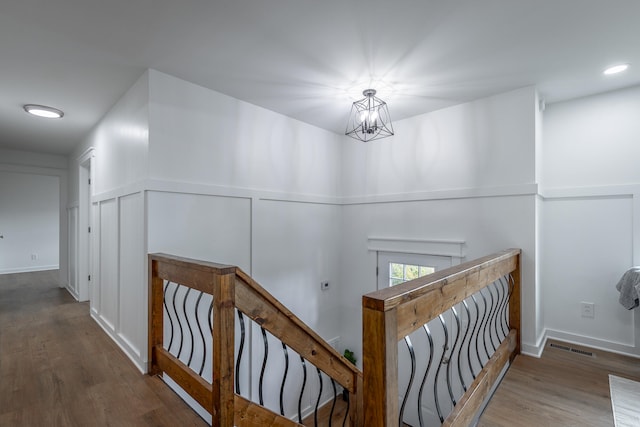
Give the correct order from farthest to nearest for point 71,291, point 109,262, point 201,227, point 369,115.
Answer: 1. point 71,291
2. point 109,262
3. point 369,115
4. point 201,227

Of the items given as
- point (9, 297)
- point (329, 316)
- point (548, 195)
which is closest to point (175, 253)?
point (329, 316)

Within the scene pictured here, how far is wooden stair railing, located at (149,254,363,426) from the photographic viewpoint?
4.55ft

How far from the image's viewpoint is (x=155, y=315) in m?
2.19

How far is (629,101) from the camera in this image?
8.64ft

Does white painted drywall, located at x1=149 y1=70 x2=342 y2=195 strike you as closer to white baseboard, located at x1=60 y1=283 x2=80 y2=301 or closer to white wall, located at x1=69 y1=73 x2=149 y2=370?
white wall, located at x1=69 y1=73 x2=149 y2=370

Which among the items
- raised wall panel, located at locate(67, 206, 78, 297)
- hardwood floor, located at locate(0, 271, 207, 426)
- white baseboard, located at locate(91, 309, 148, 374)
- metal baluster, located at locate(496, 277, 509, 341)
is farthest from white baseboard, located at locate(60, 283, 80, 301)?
metal baluster, located at locate(496, 277, 509, 341)

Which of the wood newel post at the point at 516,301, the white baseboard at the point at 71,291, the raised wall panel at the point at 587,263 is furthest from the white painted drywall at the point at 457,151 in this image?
the white baseboard at the point at 71,291

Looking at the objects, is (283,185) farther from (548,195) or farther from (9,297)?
(9,297)

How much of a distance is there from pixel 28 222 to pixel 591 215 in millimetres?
9714

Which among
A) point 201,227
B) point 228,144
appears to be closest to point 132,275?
point 201,227

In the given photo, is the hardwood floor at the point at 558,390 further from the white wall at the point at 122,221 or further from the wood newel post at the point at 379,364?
the white wall at the point at 122,221

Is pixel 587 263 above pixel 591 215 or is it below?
below

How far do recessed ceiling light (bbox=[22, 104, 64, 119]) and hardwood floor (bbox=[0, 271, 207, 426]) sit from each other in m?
2.26

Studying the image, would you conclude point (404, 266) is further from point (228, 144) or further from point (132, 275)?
point (132, 275)
